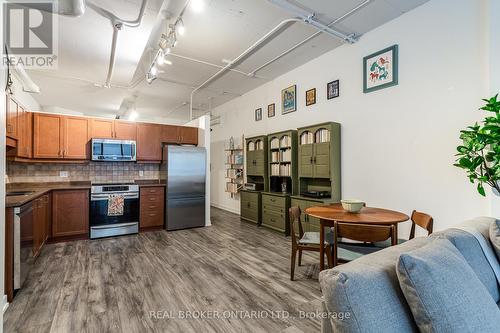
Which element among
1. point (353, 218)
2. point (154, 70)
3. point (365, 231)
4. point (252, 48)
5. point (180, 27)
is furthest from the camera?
point (252, 48)

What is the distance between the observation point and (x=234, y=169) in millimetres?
6777

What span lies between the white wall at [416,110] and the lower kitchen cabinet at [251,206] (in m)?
1.96

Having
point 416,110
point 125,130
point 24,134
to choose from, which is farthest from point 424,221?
point 24,134

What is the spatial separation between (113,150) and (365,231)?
4615mm

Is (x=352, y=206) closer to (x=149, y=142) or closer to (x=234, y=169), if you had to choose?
(x=149, y=142)

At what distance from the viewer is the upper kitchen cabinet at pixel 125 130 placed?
196 inches

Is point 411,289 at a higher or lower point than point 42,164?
lower

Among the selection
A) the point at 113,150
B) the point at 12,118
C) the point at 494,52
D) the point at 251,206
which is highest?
the point at 494,52

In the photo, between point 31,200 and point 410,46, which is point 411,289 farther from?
point 31,200

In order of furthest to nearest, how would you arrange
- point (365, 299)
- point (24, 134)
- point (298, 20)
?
point (24, 134)
point (298, 20)
point (365, 299)

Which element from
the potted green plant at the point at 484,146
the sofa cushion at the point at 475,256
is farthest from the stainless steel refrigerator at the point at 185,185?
the sofa cushion at the point at 475,256

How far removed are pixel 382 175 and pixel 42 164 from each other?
5896mm

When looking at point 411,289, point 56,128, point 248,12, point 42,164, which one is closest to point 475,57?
point 248,12

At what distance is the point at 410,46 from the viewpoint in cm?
316
